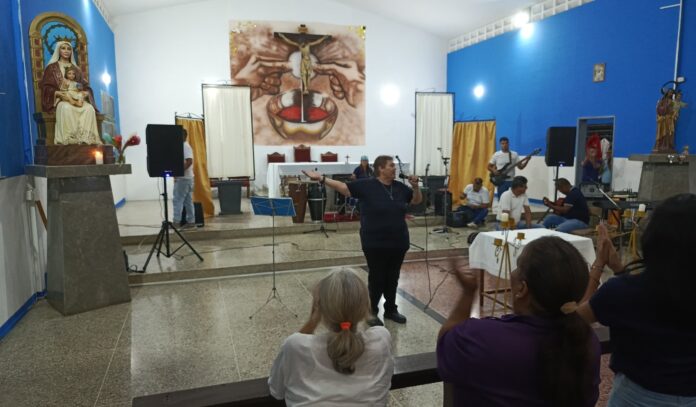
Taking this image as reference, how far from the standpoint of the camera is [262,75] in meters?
12.6

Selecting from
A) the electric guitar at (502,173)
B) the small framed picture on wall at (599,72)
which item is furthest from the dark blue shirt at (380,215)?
the small framed picture on wall at (599,72)

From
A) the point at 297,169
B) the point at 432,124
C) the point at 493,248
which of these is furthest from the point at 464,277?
the point at 432,124

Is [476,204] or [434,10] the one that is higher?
[434,10]

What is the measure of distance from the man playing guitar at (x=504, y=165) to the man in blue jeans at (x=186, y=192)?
5.91 m

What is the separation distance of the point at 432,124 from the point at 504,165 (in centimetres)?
218

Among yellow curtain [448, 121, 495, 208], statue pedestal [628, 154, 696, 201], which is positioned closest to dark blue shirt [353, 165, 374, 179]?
yellow curtain [448, 121, 495, 208]

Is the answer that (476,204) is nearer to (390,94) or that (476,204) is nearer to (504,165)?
(504,165)

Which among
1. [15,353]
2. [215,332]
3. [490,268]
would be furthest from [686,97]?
[15,353]

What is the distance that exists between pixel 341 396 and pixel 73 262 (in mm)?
4197

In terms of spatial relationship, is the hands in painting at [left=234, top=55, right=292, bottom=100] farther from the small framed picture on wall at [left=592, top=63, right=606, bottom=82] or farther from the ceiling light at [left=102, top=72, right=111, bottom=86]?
the small framed picture on wall at [left=592, top=63, right=606, bottom=82]

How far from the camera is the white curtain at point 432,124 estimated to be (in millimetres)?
11133

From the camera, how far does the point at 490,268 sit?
191 inches

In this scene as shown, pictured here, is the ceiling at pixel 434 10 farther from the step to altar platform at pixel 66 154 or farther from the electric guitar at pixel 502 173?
the step to altar platform at pixel 66 154

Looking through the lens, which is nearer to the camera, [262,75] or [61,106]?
[61,106]
